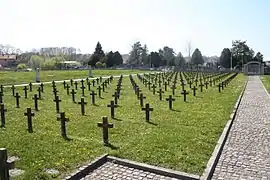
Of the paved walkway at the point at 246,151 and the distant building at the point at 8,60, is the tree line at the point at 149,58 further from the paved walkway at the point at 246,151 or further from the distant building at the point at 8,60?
the paved walkway at the point at 246,151

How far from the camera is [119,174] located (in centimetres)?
570

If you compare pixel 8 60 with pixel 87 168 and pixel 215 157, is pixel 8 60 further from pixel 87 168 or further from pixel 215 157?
pixel 215 157

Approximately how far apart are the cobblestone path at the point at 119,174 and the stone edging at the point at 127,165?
0.09m

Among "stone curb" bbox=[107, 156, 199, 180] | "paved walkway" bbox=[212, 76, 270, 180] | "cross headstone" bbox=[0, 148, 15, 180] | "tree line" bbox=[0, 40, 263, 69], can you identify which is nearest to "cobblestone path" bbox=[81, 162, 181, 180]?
"stone curb" bbox=[107, 156, 199, 180]

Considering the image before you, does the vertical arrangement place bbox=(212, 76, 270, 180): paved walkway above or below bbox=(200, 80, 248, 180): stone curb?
below

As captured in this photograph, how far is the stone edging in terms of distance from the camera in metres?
5.50

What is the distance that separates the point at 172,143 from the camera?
7.59 metres

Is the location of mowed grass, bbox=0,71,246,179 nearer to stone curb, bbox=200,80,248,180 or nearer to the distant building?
stone curb, bbox=200,80,248,180

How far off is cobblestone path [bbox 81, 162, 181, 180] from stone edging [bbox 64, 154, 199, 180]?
0.09m

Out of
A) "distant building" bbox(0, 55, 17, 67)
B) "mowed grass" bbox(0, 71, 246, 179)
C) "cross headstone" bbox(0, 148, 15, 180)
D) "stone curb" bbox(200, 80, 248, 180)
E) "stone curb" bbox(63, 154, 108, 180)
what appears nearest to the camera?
"cross headstone" bbox(0, 148, 15, 180)

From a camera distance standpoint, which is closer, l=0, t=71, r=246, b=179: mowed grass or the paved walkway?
the paved walkway

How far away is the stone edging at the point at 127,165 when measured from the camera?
5.50 m

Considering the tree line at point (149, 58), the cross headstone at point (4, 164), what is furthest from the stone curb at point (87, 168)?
the tree line at point (149, 58)

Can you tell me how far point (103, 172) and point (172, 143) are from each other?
2369mm
